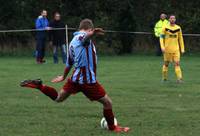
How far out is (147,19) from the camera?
35.8 metres

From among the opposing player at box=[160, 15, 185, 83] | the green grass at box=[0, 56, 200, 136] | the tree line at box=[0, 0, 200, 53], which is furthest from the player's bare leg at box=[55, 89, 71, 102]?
the tree line at box=[0, 0, 200, 53]

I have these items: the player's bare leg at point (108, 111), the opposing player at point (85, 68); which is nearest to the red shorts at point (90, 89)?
the opposing player at point (85, 68)

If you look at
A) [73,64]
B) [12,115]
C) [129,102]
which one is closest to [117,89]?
[129,102]

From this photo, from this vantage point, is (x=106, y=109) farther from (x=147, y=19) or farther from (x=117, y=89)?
(x=147, y=19)

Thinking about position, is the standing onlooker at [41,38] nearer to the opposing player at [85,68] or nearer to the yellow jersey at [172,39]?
the yellow jersey at [172,39]

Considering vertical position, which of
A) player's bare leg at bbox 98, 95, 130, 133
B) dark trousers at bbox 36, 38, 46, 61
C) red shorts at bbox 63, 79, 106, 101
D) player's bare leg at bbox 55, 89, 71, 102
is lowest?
dark trousers at bbox 36, 38, 46, 61

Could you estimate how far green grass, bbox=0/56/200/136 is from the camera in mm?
9555

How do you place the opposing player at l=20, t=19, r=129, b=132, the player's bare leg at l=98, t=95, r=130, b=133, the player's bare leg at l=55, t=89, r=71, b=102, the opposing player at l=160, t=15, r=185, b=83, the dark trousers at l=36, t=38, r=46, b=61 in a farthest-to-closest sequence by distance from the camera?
1. the dark trousers at l=36, t=38, r=46, b=61
2. the opposing player at l=160, t=15, r=185, b=83
3. the player's bare leg at l=55, t=89, r=71, b=102
4. the player's bare leg at l=98, t=95, r=130, b=133
5. the opposing player at l=20, t=19, r=129, b=132

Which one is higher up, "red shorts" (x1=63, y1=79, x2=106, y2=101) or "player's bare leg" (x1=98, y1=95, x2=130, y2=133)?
"red shorts" (x1=63, y1=79, x2=106, y2=101)

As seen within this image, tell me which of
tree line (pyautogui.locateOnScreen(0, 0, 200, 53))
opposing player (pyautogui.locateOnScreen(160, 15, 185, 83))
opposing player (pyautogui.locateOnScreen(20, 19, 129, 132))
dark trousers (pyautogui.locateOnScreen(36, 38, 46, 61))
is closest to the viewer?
opposing player (pyautogui.locateOnScreen(20, 19, 129, 132))

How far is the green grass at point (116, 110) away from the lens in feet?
31.3

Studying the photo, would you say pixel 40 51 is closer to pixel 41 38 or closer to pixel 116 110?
pixel 41 38

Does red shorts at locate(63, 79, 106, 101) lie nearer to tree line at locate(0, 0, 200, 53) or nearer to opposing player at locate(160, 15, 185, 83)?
opposing player at locate(160, 15, 185, 83)

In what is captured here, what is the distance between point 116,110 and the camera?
1165 centimetres
